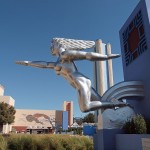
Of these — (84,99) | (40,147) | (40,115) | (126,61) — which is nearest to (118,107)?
(84,99)

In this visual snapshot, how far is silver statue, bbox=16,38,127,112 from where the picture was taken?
9172mm

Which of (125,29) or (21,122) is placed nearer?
(125,29)

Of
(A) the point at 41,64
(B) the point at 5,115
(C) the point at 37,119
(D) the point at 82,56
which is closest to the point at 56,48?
(A) the point at 41,64

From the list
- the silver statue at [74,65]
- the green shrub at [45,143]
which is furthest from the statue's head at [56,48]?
the green shrub at [45,143]

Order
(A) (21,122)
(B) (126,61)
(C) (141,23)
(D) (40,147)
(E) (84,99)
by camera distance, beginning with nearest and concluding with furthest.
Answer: (E) (84,99) < (C) (141,23) < (D) (40,147) < (B) (126,61) < (A) (21,122)

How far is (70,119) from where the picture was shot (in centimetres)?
6359

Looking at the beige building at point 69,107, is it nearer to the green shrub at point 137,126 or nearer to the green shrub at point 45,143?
the green shrub at point 45,143

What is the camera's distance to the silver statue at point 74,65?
917cm

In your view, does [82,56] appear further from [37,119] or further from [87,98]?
[37,119]

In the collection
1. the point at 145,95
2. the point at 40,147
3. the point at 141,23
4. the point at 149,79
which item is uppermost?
the point at 141,23

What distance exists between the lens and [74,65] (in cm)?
1009

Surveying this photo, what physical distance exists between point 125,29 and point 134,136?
767 centimetres

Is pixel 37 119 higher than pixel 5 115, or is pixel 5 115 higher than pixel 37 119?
pixel 37 119

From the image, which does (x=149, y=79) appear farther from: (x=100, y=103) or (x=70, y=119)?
(x=70, y=119)
